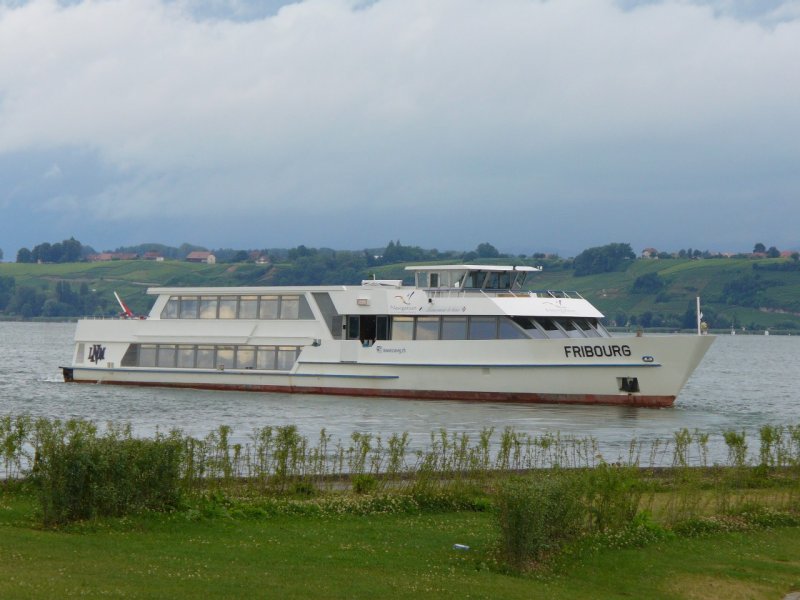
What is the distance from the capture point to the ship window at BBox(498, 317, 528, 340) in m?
41.4

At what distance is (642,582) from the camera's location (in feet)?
46.3

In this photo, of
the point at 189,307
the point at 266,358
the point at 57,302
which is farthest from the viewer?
the point at 57,302

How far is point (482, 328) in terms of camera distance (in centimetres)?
4194

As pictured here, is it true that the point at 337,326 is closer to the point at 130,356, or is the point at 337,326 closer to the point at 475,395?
the point at 475,395

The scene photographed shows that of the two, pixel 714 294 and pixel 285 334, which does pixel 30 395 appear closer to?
pixel 285 334

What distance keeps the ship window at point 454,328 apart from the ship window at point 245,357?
828cm

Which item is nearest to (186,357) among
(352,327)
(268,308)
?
(268,308)

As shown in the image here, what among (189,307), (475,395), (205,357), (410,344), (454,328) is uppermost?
(189,307)

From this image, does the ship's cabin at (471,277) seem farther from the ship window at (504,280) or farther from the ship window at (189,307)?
the ship window at (189,307)

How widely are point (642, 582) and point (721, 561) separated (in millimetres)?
1662

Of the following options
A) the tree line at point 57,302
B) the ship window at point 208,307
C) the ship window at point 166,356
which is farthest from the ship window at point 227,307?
the tree line at point 57,302

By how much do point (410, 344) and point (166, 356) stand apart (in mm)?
11495

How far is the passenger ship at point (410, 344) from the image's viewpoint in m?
40.2

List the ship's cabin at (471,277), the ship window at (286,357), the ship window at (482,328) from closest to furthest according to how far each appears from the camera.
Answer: the ship window at (482,328)
the ship's cabin at (471,277)
the ship window at (286,357)
